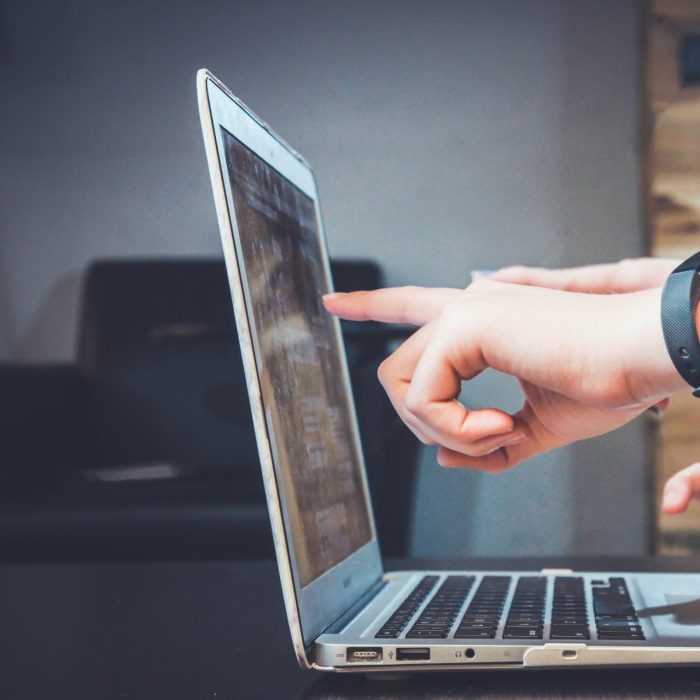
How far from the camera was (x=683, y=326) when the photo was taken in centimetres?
57

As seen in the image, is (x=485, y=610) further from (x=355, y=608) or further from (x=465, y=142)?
(x=465, y=142)

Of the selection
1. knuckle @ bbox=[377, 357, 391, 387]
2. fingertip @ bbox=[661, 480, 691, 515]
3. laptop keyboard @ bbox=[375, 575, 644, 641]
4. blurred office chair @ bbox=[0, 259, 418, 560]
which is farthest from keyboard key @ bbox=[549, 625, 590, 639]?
blurred office chair @ bbox=[0, 259, 418, 560]

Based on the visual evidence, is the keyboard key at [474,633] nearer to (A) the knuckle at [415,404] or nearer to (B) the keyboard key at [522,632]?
(B) the keyboard key at [522,632]

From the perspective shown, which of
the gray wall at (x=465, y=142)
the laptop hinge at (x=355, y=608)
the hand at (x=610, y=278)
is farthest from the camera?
the gray wall at (x=465, y=142)

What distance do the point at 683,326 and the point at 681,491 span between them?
0.14 meters

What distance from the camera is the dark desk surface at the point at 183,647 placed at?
59 centimetres

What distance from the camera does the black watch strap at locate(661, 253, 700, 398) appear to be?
0.57 m

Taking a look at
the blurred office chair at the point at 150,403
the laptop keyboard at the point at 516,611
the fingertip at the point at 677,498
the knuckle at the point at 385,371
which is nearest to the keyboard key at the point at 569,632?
the laptop keyboard at the point at 516,611

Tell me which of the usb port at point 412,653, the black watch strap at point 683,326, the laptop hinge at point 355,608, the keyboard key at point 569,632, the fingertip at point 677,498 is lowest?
the laptop hinge at point 355,608

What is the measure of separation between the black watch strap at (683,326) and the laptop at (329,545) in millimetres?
174

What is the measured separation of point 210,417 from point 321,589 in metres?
1.08

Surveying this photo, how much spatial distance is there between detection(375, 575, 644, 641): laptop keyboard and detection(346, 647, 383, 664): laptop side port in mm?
25

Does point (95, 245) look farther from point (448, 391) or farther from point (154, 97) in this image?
point (448, 391)

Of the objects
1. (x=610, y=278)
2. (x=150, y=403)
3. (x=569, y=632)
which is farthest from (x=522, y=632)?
(x=150, y=403)
